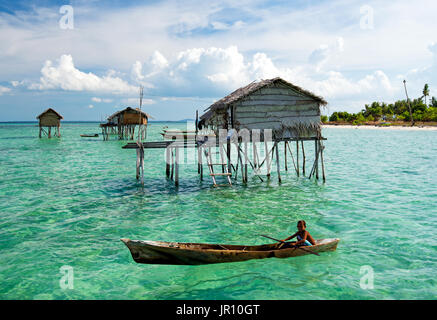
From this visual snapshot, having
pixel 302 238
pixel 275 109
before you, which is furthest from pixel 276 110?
pixel 302 238

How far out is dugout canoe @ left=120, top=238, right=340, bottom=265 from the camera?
7.27m

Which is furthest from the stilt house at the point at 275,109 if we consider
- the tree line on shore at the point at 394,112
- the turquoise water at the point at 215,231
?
the tree line on shore at the point at 394,112

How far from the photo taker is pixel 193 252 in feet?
24.1

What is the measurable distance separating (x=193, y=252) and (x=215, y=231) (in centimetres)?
303

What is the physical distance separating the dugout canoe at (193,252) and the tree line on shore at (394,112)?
2765 inches

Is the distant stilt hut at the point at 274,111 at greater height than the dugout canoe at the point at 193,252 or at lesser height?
greater

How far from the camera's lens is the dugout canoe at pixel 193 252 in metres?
7.27

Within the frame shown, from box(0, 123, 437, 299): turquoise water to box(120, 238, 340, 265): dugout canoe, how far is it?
0.25m

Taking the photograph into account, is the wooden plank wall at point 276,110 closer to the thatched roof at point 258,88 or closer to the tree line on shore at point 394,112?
the thatched roof at point 258,88

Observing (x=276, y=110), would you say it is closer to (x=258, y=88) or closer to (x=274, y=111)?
(x=274, y=111)

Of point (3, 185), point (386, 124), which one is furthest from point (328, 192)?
point (386, 124)

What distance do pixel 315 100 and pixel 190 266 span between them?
11403mm

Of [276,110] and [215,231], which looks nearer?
[215,231]

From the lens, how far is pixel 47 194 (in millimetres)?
15516
